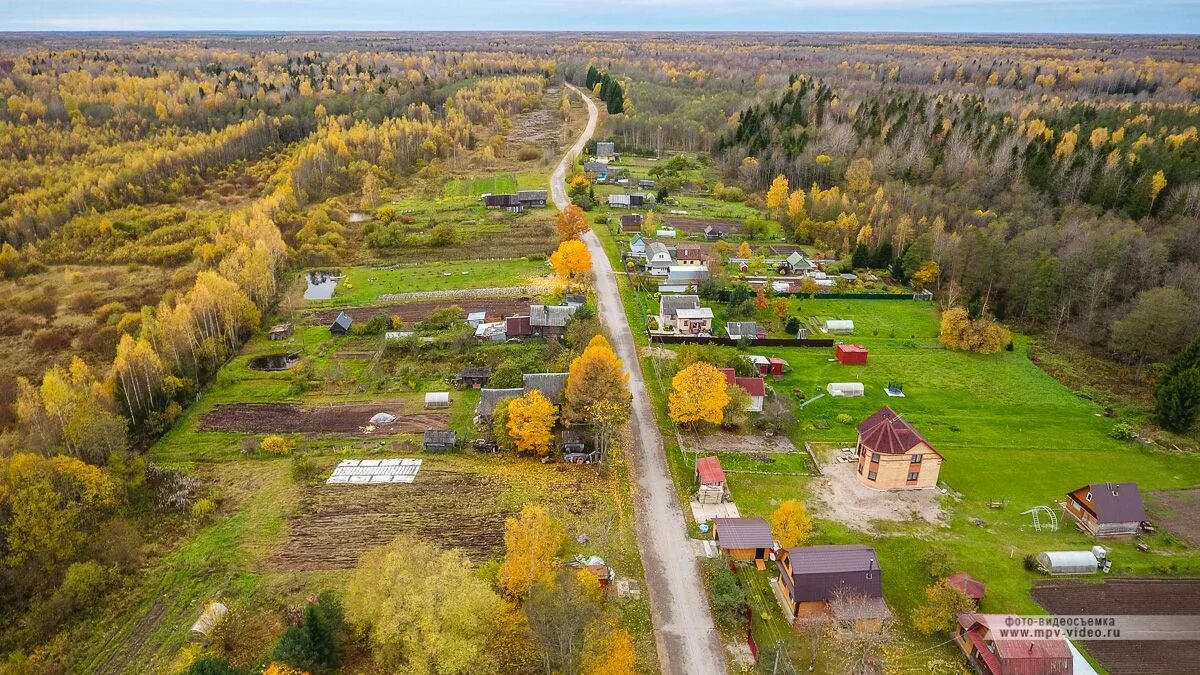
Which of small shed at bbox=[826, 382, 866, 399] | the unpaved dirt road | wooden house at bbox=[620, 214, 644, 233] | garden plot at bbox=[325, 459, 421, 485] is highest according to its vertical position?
wooden house at bbox=[620, 214, 644, 233]

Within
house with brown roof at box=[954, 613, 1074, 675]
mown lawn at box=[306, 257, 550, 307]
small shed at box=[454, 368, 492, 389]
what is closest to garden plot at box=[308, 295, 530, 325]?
mown lawn at box=[306, 257, 550, 307]

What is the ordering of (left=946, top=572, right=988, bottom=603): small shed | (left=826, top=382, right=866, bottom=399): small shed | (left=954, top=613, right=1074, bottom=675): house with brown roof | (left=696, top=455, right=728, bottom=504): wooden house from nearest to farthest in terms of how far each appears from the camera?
(left=954, top=613, right=1074, bottom=675): house with brown roof
(left=946, top=572, right=988, bottom=603): small shed
(left=696, top=455, right=728, bottom=504): wooden house
(left=826, top=382, right=866, bottom=399): small shed

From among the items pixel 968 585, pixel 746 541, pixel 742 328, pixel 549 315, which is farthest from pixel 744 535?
pixel 549 315

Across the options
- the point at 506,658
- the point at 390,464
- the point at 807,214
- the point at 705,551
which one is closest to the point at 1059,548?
the point at 705,551

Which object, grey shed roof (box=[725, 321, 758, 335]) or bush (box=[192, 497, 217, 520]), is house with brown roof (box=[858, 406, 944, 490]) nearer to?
grey shed roof (box=[725, 321, 758, 335])

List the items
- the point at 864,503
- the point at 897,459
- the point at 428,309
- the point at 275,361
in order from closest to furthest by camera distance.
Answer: the point at 864,503, the point at 897,459, the point at 275,361, the point at 428,309

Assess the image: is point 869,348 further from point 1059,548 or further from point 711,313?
point 1059,548

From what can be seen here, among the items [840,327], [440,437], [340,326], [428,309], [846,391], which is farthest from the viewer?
[428,309]

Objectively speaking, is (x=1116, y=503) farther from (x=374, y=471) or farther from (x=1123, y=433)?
(x=374, y=471)
